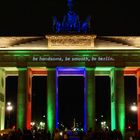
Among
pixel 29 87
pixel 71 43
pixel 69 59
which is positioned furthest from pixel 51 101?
pixel 71 43

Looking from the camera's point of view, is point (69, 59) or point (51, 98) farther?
point (69, 59)

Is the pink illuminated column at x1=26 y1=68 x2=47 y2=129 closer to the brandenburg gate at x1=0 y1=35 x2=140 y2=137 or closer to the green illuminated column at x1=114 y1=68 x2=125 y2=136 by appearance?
the brandenburg gate at x1=0 y1=35 x2=140 y2=137

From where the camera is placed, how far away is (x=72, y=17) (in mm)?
72938

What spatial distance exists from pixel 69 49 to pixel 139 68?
11.1 meters

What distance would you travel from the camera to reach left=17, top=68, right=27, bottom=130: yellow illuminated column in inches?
2844

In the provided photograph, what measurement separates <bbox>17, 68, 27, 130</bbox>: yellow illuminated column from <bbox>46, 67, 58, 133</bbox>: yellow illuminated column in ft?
11.1

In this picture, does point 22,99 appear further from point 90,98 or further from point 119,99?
point 119,99

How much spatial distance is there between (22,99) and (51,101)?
4.12 meters

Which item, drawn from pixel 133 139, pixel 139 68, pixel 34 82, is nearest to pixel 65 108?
pixel 34 82

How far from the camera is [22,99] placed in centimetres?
7306

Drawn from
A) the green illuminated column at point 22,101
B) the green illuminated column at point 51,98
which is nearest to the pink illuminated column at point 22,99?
the green illuminated column at point 22,101

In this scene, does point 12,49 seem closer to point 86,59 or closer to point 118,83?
point 86,59

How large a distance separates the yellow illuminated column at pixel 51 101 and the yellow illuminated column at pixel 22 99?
134 inches

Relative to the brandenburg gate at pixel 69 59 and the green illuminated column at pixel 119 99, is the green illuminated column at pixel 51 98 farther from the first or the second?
the green illuminated column at pixel 119 99
